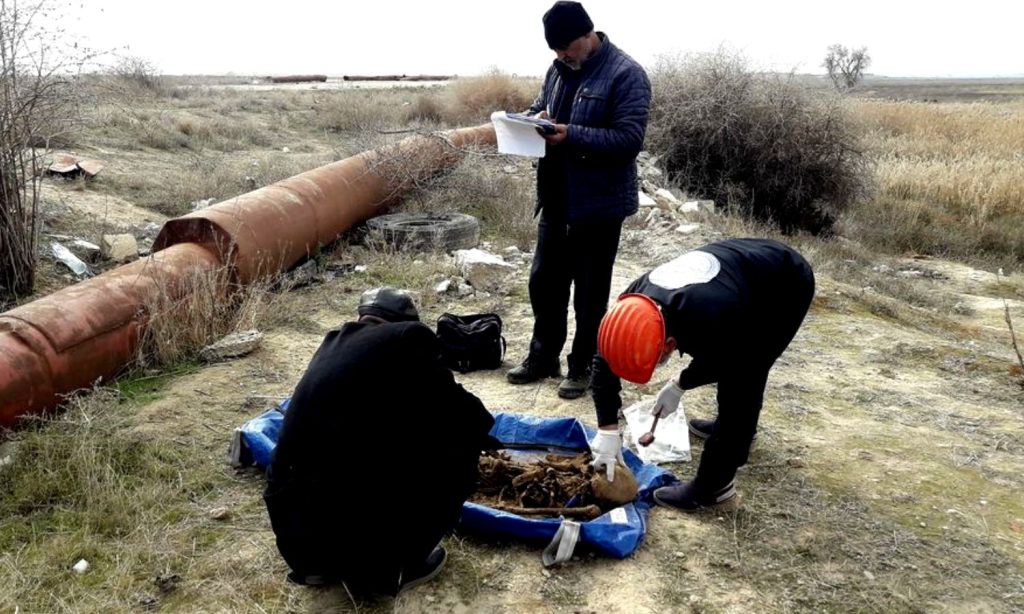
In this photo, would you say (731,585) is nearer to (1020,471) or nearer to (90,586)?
(1020,471)

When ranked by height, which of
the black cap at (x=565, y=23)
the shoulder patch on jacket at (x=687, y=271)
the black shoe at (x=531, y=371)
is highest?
the black cap at (x=565, y=23)

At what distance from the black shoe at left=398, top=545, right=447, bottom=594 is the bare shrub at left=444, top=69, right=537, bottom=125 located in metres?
15.0

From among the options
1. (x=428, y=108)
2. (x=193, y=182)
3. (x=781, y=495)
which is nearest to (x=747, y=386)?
(x=781, y=495)

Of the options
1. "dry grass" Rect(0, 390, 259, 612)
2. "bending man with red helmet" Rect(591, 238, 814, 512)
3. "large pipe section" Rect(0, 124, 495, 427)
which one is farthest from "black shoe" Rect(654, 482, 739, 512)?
"large pipe section" Rect(0, 124, 495, 427)

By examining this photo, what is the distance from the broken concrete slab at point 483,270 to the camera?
634 centimetres

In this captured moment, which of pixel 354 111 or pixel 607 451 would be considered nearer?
pixel 607 451

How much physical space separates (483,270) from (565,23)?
2911 mm

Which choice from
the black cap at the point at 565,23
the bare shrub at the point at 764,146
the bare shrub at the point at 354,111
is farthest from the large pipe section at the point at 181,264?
the bare shrub at the point at 354,111

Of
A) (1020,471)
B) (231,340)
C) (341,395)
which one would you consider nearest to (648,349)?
(341,395)

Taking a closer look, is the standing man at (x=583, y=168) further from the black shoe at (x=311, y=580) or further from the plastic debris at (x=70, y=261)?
the plastic debris at (x=70, y=261)

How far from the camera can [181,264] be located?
4906 mm

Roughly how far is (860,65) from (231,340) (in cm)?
5320

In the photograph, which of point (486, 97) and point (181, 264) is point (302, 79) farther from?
point (181, 264)

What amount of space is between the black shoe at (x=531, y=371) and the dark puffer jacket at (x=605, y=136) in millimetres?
1003
